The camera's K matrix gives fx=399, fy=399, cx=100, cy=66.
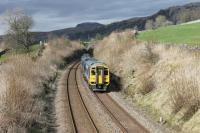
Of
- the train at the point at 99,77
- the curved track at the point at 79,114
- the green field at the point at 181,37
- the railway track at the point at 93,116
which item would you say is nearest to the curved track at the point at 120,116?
the railway track at the point at 93,116

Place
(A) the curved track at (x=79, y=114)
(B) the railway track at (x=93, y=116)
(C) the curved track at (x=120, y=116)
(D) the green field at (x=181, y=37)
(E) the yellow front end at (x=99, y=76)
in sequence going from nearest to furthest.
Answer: (C) the curved track at (x=120, y=116)
(B) the railway track at (x=93, y=116)
(A) the curved track at (x=79, y=114)
(E) the yellow front end at (x=99, y=76)
(D) the green field at (x=181, y=37)

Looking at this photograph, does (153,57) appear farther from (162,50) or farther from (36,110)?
(36,110)

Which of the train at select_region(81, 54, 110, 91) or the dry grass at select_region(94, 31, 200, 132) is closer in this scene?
the dry grass at select_region(94, 31, 200, 132)

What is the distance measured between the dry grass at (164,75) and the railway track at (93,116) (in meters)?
2.11

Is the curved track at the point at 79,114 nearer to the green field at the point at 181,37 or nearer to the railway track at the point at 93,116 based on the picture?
the railway track at the point at 93,116

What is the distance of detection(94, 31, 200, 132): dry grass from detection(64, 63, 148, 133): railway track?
211 centimetres

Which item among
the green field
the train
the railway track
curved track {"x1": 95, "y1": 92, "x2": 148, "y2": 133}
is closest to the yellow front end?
the train

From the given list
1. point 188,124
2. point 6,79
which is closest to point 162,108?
point 188,124

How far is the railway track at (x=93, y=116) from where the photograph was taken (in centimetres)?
2177

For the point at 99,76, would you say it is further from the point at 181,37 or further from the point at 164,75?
the point at 181,37

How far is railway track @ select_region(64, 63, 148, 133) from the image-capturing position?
71.4ft

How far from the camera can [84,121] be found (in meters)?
23.8

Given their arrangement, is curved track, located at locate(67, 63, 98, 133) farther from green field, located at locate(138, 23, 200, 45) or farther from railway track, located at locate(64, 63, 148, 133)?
green field, located at locate(138, 23, 200, 45)

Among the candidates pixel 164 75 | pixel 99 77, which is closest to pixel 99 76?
pixel 99 77
